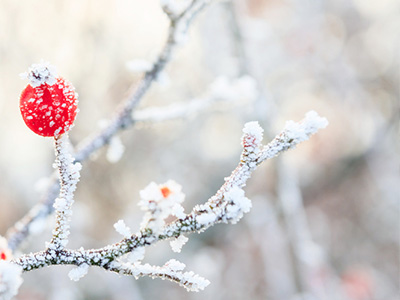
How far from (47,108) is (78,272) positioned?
0.93 ft

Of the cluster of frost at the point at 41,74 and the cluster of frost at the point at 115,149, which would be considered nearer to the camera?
the cluster of frost at the point at 41,74

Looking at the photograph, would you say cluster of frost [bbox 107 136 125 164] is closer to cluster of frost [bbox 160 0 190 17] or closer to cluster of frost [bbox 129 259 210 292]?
cluster of frost [bbox 160 0 190 17]

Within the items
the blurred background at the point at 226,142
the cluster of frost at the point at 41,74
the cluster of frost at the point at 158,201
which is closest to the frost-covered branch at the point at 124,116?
the cluster of frost at the point at 41,74

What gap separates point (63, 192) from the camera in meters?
0.70

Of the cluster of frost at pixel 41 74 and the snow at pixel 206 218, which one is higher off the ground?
the cluster of frost at pixel 41 74

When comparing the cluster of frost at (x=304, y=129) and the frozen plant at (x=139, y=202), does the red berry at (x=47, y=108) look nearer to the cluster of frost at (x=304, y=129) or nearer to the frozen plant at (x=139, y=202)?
the frozen plant at (x=139, y=202)

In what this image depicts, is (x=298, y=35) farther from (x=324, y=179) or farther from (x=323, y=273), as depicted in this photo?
(x=323, y=273)

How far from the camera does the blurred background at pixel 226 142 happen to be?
12.8 feet

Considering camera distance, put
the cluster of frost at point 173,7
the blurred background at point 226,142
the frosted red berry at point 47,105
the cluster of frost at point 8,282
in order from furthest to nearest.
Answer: the blurred background at point 226,142, the cluster of frost at point 173,7, the frosted red berry at point 47,105, the cluster of frost at point 8,282

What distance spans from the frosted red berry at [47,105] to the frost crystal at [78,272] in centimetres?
24

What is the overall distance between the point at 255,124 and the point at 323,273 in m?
2.88

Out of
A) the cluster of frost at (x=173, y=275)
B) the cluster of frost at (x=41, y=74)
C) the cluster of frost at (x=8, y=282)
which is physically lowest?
the cluster of frost at (x=8, y=282)

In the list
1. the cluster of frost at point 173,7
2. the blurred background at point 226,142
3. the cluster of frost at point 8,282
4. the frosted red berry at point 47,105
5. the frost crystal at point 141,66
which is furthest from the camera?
the blurred background at point 226,142

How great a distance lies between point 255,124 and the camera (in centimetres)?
71
